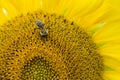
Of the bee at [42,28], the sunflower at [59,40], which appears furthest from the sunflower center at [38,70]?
the bee at [42,28]

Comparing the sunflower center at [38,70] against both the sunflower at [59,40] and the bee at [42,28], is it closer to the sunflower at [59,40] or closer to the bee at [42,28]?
the sunflower at [59,40]

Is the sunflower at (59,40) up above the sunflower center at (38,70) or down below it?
above

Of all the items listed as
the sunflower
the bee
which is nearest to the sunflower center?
the sunflower

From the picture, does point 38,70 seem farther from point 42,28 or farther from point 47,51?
point 42,28

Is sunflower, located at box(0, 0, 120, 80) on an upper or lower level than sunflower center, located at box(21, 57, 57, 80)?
upper

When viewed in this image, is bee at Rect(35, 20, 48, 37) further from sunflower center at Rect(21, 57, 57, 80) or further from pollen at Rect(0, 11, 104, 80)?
sunflower center at Rect(21, 57, 57, 80)

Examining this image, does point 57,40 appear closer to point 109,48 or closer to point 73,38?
point 73,38

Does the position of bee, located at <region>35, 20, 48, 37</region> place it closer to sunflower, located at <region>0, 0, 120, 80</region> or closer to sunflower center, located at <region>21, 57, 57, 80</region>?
sunflower, located at <region>0, 0, 120, 80</region>
